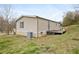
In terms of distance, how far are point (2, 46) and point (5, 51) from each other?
2.4 inches

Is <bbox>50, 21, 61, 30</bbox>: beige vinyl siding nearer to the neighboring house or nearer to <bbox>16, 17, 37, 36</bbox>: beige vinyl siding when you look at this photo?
the neighboring house

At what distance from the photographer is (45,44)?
5.80ft

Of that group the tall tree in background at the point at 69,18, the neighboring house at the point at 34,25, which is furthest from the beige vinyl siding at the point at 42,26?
the tall tree in background at the point at 69,18

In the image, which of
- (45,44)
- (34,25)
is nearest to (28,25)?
(34,25)

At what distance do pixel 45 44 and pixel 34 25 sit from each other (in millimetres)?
227

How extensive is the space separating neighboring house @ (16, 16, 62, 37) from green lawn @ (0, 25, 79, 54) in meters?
0.07

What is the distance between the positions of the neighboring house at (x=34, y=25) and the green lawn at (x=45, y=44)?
0.23 ft

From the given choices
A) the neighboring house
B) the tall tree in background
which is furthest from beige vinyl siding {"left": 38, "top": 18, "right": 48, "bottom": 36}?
the tall tree in background

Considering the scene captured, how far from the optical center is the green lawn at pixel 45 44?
5.75 feet

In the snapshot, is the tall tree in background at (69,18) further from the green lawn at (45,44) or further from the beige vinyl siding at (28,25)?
the beige vinyl siding at (28,25)
